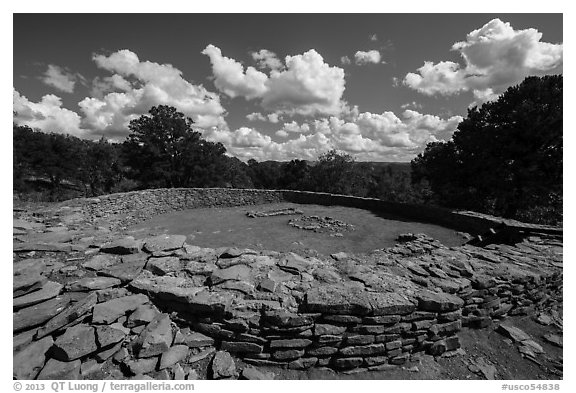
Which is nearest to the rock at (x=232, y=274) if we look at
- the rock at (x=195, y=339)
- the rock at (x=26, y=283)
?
the rock at (x=195, y=339)

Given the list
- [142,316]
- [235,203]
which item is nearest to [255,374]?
[142,316]

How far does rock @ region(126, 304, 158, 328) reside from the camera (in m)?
3.07

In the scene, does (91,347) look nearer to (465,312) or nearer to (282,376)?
(282,376)

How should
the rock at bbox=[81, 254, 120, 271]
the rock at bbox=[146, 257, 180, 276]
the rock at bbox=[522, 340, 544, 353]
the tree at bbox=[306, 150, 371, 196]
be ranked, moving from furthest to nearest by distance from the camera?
the tree at bbox=[306, 150, 371, 196], the rock at bbox=[81, 254, 120, 271], the rock at bbox=[146, 257, 180, 276], the rock at bbox=[522, 340, 544, 353]

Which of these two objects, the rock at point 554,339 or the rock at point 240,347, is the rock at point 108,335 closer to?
the rock at point 240,347

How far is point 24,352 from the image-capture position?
2572 mm

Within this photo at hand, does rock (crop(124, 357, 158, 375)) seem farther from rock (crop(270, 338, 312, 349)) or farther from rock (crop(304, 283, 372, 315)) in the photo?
rock (crop(304, 283, 372, 315))

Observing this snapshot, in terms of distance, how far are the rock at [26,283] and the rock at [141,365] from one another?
2.03m

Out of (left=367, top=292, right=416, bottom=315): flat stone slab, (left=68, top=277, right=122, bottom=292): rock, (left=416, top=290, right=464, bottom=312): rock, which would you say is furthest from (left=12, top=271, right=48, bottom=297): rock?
(left=416, top=290, right=464, bottom=312): rock

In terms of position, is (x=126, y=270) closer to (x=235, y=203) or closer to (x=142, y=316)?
(x=142, y=316)

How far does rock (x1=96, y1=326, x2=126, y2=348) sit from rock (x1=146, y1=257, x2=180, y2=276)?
1160mm

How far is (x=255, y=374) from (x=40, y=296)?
312cm
